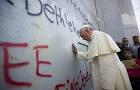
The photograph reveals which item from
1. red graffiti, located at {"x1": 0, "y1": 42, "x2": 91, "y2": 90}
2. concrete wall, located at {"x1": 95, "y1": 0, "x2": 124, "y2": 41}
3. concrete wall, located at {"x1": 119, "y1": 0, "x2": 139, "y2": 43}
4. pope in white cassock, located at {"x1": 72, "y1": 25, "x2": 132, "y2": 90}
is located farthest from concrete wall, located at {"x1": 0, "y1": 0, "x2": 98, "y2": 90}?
concrete wall, located at {"x1": 119, "y1": 0, "x2": 139, "y2": 43}

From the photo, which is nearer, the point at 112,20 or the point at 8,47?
the point at 8,47

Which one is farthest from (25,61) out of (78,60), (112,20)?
(112,20)

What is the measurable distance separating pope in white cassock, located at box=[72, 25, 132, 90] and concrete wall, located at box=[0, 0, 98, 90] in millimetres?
378

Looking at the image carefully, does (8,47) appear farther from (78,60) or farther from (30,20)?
(78,60)

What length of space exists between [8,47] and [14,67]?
18 centimetres

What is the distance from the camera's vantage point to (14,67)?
160 centimetres

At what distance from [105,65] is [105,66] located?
0.01 m

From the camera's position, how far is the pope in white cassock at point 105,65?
261cm

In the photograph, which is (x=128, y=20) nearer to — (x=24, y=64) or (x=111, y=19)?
(x=111, y=19)

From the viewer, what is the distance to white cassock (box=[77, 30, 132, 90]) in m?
2.61

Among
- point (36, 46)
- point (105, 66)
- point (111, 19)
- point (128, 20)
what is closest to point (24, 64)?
point (36, 46)

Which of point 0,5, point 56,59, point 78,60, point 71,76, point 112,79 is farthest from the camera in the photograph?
point 78,60

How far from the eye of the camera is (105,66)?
8.59 ft

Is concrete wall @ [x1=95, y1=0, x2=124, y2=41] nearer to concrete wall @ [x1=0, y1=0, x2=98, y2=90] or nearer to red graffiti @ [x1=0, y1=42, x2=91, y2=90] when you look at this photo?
concrete wall @ [x1=0, y1=0, x2=98, y2=90]
